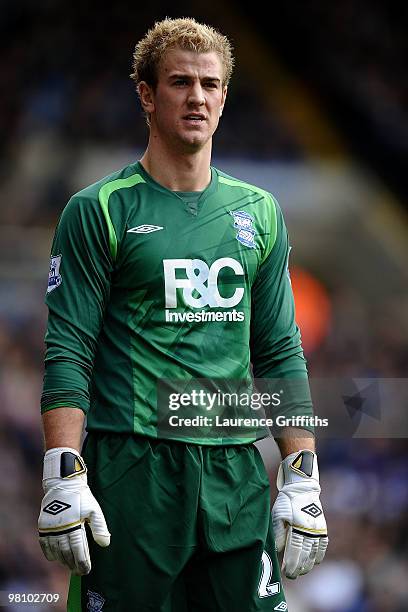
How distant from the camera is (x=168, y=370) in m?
3.51

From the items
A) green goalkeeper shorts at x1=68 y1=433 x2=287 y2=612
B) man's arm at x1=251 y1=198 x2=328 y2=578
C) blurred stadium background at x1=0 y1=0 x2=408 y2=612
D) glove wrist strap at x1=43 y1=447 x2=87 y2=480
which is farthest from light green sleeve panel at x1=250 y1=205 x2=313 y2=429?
blurred stadium background at x1=0 y1=0 x2=408 y2=612

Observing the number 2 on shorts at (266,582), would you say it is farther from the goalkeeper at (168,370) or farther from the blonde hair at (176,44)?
the blonde hair at (176,44)

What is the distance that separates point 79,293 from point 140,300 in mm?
188

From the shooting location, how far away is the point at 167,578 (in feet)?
11.1

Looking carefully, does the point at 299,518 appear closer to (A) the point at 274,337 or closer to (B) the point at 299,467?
(B) the point at 299,467

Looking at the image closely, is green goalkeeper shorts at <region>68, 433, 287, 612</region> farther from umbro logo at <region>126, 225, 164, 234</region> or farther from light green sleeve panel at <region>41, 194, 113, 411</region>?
umbro logo at <region>126, 225, 164, 234</region>

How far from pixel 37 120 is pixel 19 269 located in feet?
6.59

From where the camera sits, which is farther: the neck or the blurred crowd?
the blurred crowd

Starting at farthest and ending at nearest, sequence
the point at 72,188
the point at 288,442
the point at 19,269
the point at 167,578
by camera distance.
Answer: the point at 72,188
the point at 19,269
the point at 288,442
the point at 167,578

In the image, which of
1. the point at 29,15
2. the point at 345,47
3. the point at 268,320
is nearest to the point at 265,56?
the point at 345,47

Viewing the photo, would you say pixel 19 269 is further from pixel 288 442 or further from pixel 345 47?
pixel 288 442

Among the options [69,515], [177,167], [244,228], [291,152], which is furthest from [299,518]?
[291,152]

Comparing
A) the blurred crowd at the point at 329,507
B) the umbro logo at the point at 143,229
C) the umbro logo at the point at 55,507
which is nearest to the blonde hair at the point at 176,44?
the umbro logo at the point at 143,229

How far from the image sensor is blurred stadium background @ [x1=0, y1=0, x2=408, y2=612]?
→ 9945 mm
